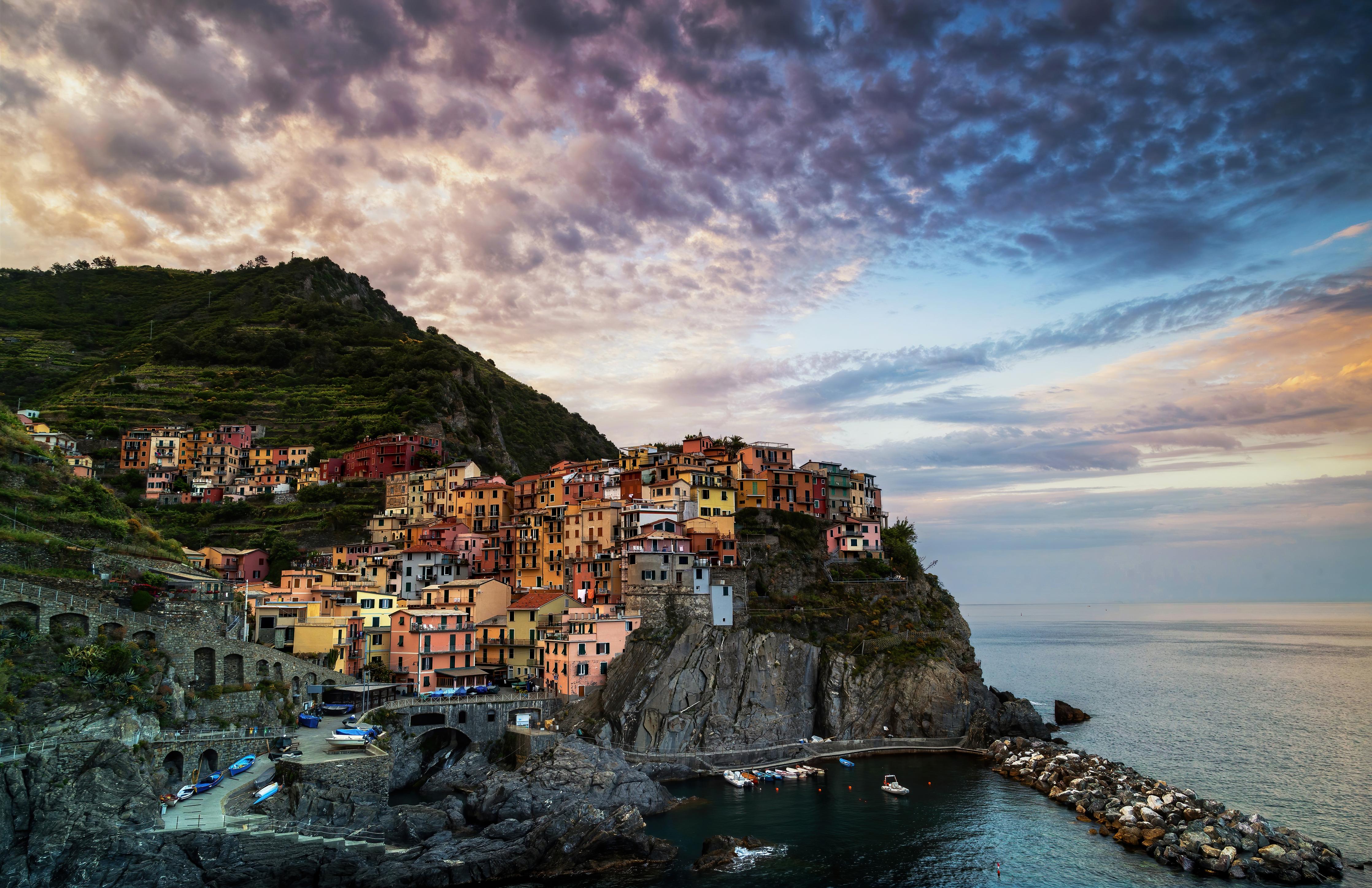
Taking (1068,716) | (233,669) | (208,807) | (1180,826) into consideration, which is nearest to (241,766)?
(208,807)

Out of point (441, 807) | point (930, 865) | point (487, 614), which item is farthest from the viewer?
point (487, 614)

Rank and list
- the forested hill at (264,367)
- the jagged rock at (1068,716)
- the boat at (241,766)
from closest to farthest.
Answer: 1. the boat at (241,766)
2. the jagged rock at (1068,716)
3. the forested hill at (264,367)

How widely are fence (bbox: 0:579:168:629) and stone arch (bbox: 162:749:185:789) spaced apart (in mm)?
7456

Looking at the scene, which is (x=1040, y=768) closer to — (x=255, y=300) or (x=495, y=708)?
(x=495, y=708)

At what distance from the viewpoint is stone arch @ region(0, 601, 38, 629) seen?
40.2 metres

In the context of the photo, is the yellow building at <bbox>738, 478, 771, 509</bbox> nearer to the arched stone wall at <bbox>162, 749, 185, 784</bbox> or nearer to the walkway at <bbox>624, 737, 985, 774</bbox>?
the walkway at <bbox>624, 737, 985, 774</bbox>

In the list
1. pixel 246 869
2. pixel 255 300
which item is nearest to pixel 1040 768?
pixel 246 869

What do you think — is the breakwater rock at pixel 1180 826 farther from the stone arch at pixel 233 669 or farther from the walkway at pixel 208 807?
the stone arch at pixel 233 669

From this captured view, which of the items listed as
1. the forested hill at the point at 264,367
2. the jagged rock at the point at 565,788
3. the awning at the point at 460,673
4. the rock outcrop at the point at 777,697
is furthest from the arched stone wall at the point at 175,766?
the forested hill at the point at 264,367

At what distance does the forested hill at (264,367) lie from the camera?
385ft

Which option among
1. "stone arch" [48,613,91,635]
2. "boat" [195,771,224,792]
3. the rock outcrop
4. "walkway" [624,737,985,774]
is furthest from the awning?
"stone arch" [48,613,91,635]

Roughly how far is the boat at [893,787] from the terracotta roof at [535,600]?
99.2 feet

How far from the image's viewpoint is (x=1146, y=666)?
13800 centimetres

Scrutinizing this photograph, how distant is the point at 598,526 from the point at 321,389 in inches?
2847
